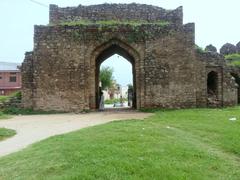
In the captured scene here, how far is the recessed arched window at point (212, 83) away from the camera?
2112cm

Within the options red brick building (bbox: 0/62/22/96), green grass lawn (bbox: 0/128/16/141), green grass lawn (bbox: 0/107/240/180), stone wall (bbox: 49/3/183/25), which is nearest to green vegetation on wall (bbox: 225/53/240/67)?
stone wall (bbox: 49/3/183/25)

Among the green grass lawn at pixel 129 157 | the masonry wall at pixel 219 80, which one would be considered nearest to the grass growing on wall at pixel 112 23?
the masonry wall at pixel 219 80

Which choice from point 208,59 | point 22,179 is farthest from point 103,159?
point 208,59

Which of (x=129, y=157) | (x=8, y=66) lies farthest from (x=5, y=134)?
(x=8, y=66)

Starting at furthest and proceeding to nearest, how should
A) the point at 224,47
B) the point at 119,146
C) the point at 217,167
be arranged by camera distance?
the point at 224,47 → the point at 119,146 → the point at 217,167

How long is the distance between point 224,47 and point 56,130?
19.6 meters

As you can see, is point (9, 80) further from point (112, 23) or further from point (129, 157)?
point (129, 157)

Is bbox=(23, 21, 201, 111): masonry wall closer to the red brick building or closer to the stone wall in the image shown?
the stone wall

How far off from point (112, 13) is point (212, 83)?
5.98 meters

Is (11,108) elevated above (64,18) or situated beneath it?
situated beneath

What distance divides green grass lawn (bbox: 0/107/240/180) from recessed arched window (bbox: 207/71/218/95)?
1095cm

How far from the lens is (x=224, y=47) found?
29.2m

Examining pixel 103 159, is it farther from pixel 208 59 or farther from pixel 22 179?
pixel 208 59

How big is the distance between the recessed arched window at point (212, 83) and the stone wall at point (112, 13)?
298cm
